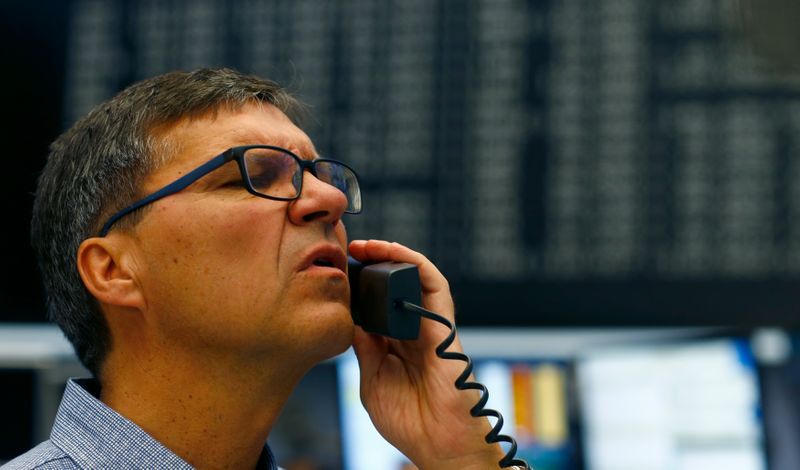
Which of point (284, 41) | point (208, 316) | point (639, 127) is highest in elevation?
point (284, 41)

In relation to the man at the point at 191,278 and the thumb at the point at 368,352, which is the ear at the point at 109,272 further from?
the thumb at the point at 368,352

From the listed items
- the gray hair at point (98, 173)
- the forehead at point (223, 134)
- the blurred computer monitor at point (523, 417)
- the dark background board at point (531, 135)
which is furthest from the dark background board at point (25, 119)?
the forehead at point (223, 134)

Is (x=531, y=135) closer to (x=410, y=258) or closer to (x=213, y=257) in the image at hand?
(x=410, y=258)

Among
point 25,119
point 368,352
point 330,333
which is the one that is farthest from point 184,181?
point 25,119

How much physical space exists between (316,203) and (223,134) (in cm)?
12

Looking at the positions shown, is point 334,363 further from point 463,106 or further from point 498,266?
point 463,106

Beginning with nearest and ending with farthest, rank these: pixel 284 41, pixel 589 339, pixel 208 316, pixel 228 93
Result: pixel 208 316 → pixel 228 93 → pixel 589 339 → pixel 284 41

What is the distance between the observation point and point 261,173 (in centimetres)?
102

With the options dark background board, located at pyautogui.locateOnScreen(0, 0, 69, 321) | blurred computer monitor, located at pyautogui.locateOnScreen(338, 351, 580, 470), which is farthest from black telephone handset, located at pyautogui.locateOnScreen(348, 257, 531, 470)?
dark background board, located at pyautogui.locateOnScreen(0, 0, 69, 321)

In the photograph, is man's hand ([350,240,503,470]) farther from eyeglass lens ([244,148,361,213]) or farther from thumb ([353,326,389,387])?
eyeglass lens ([244,148,361,213])

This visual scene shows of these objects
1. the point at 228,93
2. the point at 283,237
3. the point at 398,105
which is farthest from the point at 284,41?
the point at 283,237

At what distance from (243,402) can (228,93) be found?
332 mm

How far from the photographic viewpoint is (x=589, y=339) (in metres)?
1.98

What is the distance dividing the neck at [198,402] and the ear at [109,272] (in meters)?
0.06
